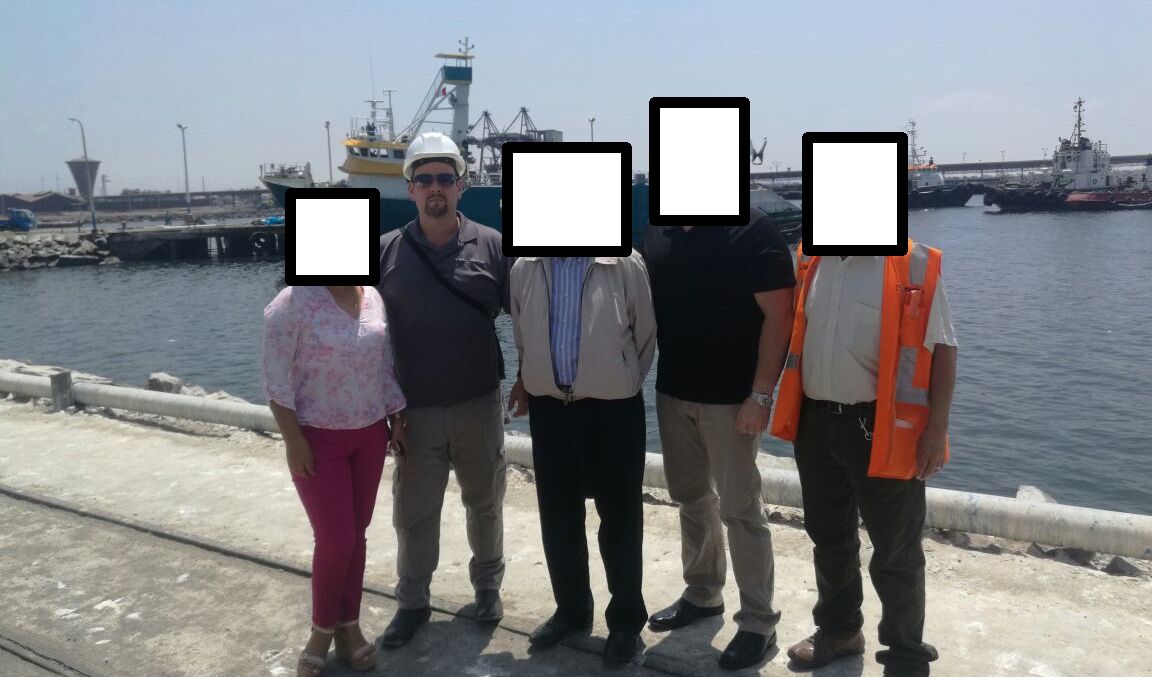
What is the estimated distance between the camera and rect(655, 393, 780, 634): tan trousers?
9.93 feet

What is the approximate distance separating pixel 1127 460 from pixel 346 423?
33.6 ft

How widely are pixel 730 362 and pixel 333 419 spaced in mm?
1355

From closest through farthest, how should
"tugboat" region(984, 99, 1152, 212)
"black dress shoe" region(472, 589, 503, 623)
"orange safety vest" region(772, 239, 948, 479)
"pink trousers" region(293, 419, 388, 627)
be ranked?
"orange safety vest" region(772, 239, 948, 479) → "pink trousers" region(293, 419, 388, 627) → "black dress shoe" region(472, 589, 503, 623) → "tugboat" region(984, 99, 1152, 212)

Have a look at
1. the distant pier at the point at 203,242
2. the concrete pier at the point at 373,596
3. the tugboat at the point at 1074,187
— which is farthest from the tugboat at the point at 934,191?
the concrete pier at the point at 373,596

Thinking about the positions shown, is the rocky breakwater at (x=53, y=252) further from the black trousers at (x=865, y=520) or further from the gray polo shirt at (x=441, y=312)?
the black trousers at (x=865, y=520)

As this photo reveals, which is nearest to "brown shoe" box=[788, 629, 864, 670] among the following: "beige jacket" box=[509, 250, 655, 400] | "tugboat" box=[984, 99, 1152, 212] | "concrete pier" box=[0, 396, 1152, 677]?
"concrete pier" box=[0, 396, 1152, 677]

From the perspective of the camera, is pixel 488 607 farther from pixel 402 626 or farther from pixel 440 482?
pixel 440 482

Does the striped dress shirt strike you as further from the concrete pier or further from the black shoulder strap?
the concrete pier

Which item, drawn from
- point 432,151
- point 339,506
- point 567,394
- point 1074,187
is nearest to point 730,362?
point 567,394

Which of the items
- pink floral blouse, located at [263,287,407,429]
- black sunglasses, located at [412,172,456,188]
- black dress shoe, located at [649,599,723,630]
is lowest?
black dress shoe, located at [649,599,723,630]

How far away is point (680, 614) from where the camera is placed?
3.26 meters

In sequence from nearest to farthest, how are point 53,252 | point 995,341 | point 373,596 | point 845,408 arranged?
point 845,408, point 373,596, point 995,341, point 53,252

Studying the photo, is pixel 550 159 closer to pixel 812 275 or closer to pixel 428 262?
pixel 428 262

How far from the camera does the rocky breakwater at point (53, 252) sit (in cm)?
4612
